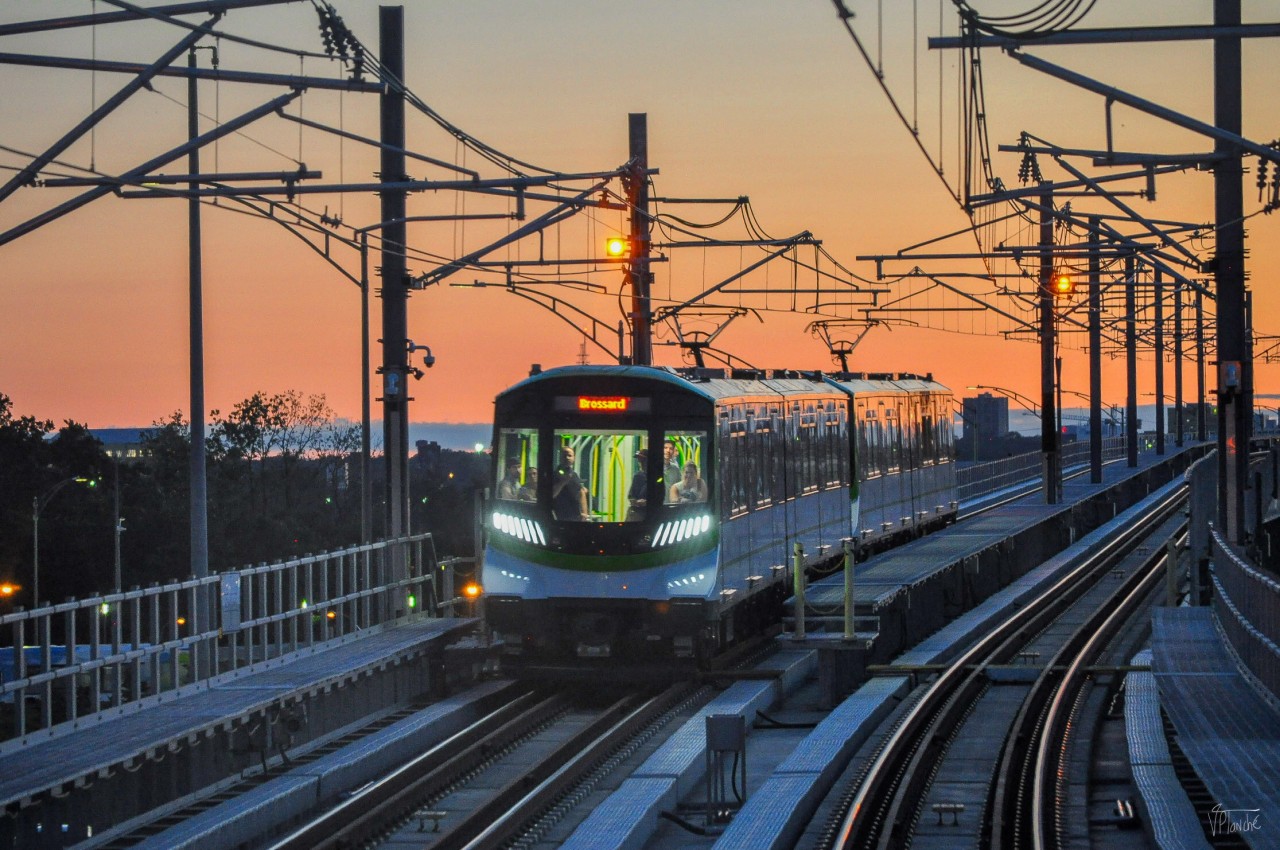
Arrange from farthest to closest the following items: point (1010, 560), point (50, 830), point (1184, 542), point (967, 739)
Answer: point (1184, 542) → point (1010, 560) → point (967, 739) → point (50, 830)

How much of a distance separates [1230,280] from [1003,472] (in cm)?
3863

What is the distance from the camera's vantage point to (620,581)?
19734mm

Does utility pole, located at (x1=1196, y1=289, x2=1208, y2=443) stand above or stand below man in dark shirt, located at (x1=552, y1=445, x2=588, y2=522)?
above

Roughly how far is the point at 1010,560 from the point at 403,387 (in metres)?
17.1

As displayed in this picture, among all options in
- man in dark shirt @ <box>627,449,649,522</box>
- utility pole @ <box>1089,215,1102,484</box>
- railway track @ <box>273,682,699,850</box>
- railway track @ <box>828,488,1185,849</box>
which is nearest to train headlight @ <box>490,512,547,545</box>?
man in dark shirt @ <box>627,449,649,522</box>

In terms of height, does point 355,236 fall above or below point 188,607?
above

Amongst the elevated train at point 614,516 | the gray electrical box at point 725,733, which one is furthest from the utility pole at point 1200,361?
the gray electrical box at point 725,733

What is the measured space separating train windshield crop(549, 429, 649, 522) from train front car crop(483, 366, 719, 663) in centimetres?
1

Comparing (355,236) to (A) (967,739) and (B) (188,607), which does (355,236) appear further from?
(A) (967,739)

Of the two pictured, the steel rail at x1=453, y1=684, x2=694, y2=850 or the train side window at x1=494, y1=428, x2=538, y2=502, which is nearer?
the steel rail at x1=453, y1=684, x2=694, y2=850

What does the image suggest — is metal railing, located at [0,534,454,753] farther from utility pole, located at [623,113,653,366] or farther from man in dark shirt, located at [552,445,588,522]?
utility pole, located at [623,113,653,366]

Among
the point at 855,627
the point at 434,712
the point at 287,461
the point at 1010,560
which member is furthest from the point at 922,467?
the point at 287,461

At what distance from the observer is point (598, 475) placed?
→ 2017cm

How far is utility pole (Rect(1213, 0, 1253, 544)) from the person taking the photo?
72.1ft
